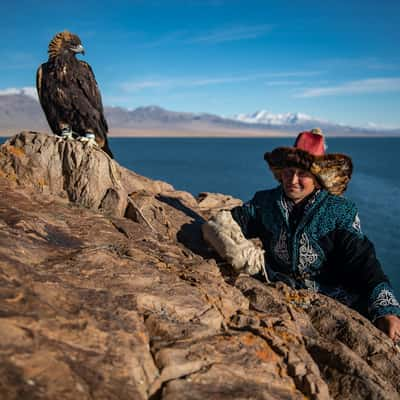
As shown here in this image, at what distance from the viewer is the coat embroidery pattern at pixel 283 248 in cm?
407

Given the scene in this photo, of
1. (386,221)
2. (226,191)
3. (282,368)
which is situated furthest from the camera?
(226,191)

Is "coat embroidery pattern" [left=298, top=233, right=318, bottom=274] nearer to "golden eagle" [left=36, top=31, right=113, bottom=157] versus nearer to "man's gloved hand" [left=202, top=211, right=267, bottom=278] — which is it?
"man's gloved hand" [left=202, top=211, right=267, bottom=278]

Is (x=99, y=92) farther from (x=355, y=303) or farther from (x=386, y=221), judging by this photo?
(x=386, y=221)

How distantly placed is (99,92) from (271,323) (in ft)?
16.5

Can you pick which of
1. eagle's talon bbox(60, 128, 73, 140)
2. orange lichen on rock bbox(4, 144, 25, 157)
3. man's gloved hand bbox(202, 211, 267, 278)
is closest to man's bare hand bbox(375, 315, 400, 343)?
man's gloved hand bbox(202, 211, 267, 278)

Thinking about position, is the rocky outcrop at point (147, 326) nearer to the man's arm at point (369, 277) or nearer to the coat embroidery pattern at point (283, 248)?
the man's arm at point (369, 277)

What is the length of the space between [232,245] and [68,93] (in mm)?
3826

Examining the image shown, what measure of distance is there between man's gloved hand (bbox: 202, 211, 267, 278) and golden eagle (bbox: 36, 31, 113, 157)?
2.85 metres

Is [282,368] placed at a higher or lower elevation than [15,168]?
lower

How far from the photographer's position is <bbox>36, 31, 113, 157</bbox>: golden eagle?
626 cm

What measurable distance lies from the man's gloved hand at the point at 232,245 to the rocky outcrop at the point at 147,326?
0.58ft

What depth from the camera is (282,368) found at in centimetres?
247

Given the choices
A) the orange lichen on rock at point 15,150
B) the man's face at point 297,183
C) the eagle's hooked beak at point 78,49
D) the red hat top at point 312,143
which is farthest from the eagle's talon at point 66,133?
the red hat top at point 312,143

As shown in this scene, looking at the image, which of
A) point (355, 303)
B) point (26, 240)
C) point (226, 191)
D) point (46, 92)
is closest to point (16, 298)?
point (26, 240)
